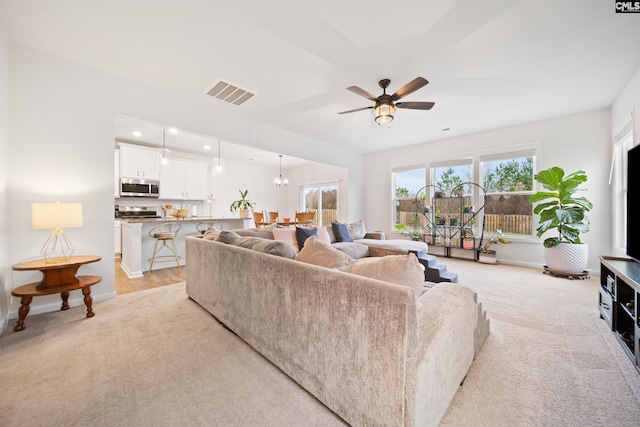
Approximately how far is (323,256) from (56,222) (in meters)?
2.56

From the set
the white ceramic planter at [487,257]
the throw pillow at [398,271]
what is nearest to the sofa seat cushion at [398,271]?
the throw pillow at [398,271]

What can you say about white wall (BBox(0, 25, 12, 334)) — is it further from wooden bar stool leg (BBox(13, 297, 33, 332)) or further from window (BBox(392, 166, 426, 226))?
window (BBox(392, 166, 426, 226))

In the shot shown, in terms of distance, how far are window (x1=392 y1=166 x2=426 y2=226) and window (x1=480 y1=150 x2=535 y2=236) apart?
1381mm

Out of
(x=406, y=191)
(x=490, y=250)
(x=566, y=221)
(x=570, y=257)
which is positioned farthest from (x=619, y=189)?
(x=406, y=191)

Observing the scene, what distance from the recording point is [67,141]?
2.64 meters

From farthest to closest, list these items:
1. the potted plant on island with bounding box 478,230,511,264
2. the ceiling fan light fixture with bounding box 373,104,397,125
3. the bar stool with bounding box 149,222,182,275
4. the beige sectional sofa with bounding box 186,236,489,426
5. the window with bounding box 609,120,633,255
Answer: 1. the potted plant on island with bounding box 478,230,511,264
2. the bar stool with bounding box 149,222,182,275
3. the window with bounding box 609,120,633,255
4. the ceiling fan light fixture with bounding box 373,104,397,125
5. the beige sectional sofa with bounding box 186,236,489,426

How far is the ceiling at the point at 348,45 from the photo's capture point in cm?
194

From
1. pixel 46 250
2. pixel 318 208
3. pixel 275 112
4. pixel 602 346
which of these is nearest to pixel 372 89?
pixel 275 112

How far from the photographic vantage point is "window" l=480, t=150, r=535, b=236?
4.58m

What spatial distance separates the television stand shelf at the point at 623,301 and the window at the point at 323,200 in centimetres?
580

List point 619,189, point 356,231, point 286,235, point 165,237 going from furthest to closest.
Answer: point 356,231 < point 165,237 < point 619,189 < point 286,235

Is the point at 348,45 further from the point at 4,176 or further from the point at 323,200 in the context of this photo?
the point at 323,200

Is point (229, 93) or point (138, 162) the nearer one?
point (229, 93)

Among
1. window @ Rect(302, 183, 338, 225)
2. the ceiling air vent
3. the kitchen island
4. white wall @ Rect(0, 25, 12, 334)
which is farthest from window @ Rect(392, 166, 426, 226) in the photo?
white wall @ Rect(0, 25, 12, 334)
